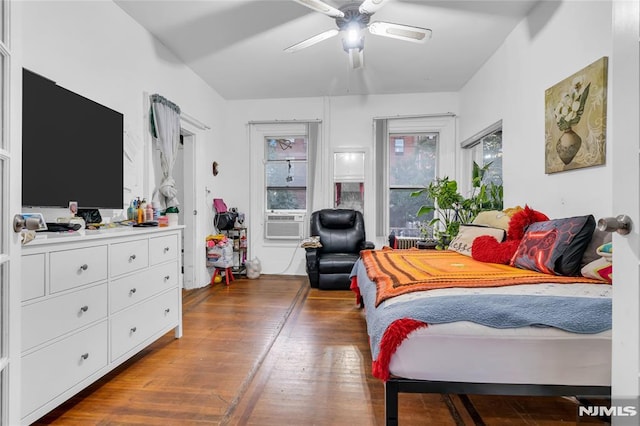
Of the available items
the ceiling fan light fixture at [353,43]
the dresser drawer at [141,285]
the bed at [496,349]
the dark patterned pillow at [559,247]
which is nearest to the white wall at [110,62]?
the dresser drawer at [141,285]

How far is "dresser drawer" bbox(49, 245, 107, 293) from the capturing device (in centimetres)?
144

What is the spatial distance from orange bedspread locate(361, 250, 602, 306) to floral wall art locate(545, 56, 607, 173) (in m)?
0.85

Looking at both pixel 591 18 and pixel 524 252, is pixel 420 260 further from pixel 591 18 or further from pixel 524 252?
pixel 591 18

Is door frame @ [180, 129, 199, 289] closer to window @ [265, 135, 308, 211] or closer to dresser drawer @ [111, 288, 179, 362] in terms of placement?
window @ [265, 135, 308, 211]

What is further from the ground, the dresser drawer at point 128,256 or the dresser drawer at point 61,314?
the dresser drawer at point 128,256

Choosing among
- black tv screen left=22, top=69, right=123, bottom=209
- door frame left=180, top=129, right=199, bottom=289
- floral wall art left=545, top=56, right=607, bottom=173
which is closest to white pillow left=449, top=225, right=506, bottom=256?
floral wall art left=545, top=56, right=607, bottom=173

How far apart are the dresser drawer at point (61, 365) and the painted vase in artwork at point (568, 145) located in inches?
121

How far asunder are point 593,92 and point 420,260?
5.02 feet

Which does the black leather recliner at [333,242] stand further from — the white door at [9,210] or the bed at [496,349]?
the white door at [9,210]

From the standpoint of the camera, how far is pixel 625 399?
675 mm

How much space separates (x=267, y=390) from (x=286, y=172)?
12.0ft

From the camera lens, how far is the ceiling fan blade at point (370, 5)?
2.23m

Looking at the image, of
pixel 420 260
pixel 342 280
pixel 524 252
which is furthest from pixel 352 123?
pixel 524 252

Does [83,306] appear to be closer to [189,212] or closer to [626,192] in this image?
[626,192]
